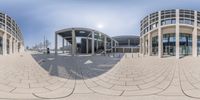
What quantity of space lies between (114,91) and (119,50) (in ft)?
184

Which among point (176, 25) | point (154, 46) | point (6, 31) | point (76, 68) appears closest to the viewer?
point (76, 68)

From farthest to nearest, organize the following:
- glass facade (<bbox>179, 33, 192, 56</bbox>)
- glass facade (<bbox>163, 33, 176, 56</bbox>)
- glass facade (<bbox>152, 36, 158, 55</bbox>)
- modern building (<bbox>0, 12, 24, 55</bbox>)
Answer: glass facade (<bbox>152, 36, 158, 55</bbox>), glass facade (<bbox>179, 33, 192, 56</bbox>), glass facade (<bbox>163, 33, 176, 56</bbox>), modern building (<bbox>0, 12, 24, 55</bbox>)

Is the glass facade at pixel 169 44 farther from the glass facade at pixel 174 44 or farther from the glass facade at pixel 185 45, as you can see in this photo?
the glass facade at pixel 185 45

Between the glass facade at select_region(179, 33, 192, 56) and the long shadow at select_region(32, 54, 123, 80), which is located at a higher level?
the glass facade at select_region(179, 33, 192, 56)

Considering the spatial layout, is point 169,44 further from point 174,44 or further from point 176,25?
point 176,25

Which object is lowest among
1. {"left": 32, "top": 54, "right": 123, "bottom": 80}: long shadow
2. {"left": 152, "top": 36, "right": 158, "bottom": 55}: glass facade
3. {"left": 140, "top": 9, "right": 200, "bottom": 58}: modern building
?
{"left": 32, "top": 54, "right": 123, "bottom": 80}: long shadow

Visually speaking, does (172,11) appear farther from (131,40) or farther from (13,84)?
(131,40)

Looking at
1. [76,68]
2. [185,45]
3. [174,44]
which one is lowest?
[76,68]

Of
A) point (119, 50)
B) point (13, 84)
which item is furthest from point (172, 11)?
point (119, 50)

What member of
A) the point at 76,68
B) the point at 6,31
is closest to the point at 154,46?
the point at 76,68

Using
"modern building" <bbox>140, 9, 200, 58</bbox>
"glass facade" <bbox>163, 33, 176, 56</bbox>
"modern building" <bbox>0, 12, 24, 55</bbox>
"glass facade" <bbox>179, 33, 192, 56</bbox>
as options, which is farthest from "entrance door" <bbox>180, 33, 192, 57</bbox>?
"modern building" <bbox>0, 12, 24, 55</bbox>

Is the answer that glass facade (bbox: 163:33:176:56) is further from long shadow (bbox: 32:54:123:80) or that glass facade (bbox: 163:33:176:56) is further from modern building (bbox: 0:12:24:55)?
modern building (bbox: 0:12:24:55)

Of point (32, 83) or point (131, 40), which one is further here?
point (131, 40)

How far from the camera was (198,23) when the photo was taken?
25172 millimetres
